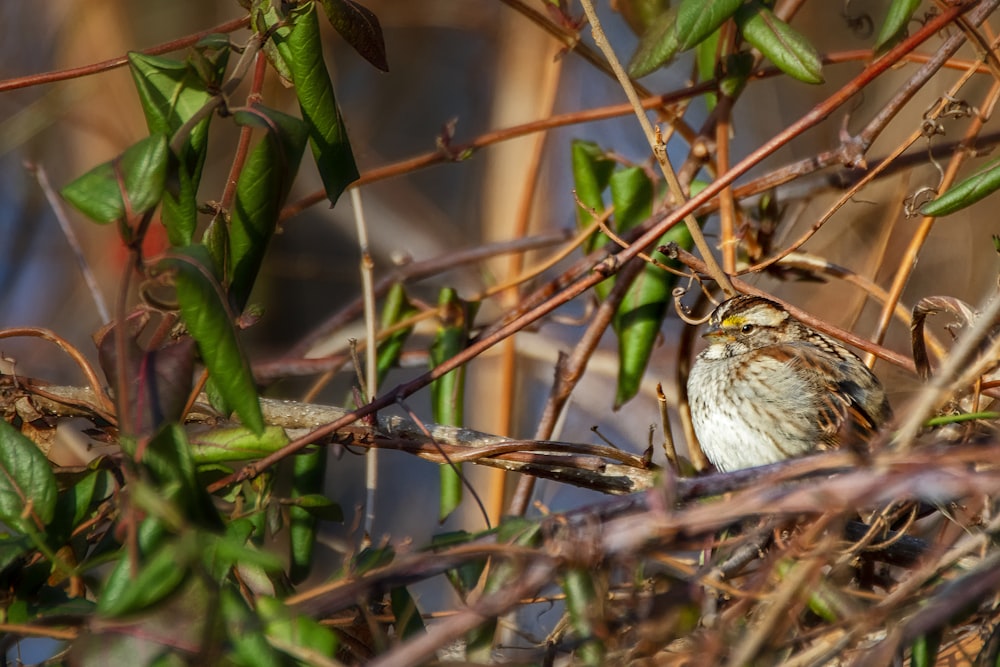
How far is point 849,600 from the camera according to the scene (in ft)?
6.45

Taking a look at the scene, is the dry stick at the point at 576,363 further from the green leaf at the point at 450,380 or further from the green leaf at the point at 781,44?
the green leaf at the point at 781,44

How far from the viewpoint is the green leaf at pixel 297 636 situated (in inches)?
60.8

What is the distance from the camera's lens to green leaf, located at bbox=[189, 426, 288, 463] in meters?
2.16

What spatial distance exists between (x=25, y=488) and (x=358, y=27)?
1.09 m

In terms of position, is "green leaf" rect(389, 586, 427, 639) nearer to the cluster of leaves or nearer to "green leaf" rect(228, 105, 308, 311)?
"green leaf" rect(228, 105, 308, 311)

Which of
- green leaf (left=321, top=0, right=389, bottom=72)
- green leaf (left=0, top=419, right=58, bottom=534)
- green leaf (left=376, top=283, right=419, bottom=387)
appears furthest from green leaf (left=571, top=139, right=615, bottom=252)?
green leaf (left=0, top=419, right=58, bottom=534)

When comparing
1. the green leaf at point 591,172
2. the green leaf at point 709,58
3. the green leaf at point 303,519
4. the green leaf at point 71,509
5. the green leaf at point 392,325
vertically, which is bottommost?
the green leaf at point 303,519

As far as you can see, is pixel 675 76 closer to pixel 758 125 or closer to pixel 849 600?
pixel 758 125

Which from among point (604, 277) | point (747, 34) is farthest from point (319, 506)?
point (747, 34)

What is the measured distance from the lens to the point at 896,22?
8.82ft

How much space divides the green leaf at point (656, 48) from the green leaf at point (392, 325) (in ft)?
3.16

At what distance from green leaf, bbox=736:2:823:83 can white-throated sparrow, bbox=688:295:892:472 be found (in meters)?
0.67

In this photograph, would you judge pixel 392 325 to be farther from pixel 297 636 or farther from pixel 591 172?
pixel 297 636

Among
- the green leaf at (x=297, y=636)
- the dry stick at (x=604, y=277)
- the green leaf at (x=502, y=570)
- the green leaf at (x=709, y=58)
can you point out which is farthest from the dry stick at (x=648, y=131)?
the green leaf at (x=297, y=636)
